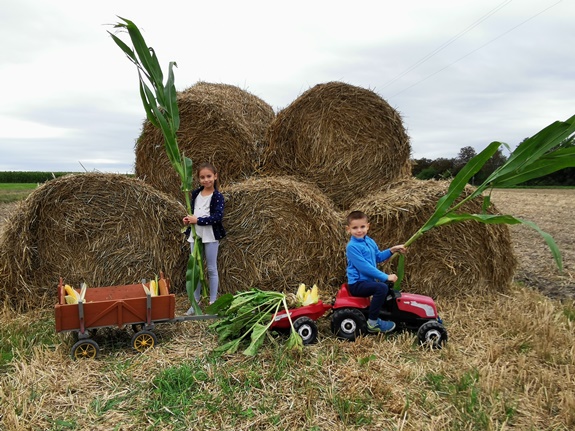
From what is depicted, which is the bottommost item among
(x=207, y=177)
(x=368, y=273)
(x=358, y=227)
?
(x=368, y=273)

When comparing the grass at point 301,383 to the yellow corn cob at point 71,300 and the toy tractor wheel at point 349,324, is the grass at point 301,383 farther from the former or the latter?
the yellow corn cob at point 71,300

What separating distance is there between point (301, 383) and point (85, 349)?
1652 mm

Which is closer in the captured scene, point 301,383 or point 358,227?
point 301,383

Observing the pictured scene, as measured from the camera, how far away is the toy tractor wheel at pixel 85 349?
3.58 m

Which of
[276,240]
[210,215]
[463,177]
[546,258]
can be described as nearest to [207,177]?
[210,215]

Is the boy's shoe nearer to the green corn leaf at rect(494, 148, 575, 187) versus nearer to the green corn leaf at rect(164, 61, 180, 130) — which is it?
the green corn leaf at rect(494, 148, 575, 187)

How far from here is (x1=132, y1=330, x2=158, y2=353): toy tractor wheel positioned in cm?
376

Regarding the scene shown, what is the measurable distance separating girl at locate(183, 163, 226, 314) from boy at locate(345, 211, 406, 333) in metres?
1.41

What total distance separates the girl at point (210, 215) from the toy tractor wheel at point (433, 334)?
2.05 m

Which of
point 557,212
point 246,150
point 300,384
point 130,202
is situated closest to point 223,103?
point 246,150

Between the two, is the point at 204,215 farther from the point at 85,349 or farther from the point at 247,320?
the point at 85,349

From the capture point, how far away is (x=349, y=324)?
13.0 ft

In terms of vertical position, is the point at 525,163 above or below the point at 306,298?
above

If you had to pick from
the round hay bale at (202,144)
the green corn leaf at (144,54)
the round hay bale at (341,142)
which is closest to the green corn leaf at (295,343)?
the green corn leaf at (144,54)
